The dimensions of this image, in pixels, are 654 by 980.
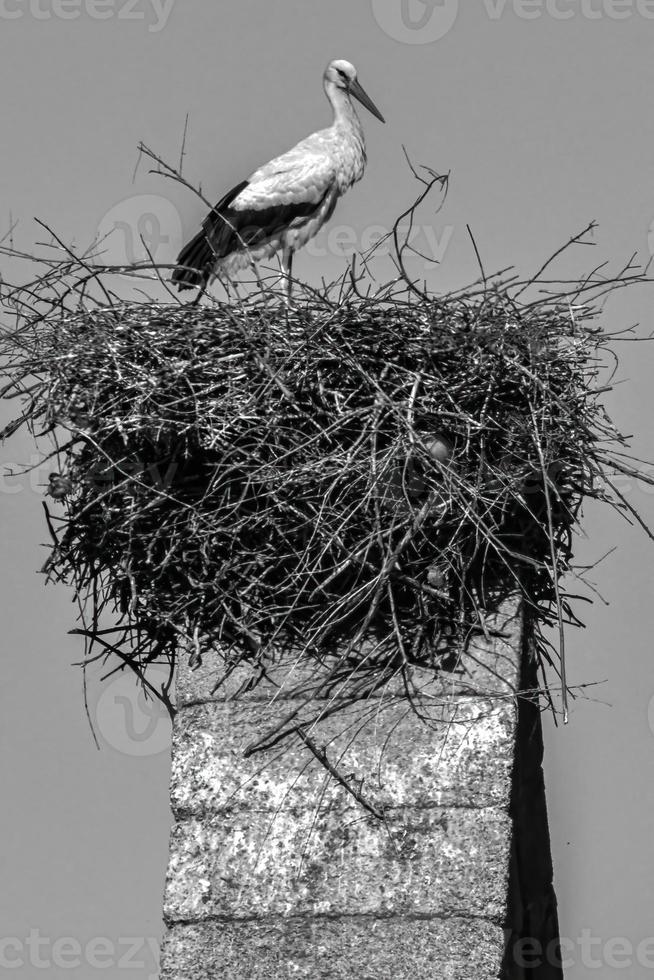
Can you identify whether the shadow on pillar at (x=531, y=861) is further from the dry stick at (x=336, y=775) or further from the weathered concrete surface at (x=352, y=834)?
the dry stick at (x=336, y=775)

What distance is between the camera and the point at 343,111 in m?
9.04

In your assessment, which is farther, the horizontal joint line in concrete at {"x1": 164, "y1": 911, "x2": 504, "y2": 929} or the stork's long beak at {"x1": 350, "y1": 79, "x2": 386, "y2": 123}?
the stork's long beak at {"x1": 350, "y1": 79, "x2": 386, "y2": 123}

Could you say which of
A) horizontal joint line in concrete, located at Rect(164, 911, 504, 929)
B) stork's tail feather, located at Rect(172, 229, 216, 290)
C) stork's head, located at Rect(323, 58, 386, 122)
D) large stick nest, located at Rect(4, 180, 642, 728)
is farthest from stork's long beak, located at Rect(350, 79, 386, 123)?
horizontal joint line in concrete, located at Rect(164, 911, 504, 929)

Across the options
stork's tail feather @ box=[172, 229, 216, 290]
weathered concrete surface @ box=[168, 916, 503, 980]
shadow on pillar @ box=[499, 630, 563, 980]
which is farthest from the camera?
stork's tail feather @ box=[172, 229, 216, 290]

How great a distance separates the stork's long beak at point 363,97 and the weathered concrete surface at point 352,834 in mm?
4690

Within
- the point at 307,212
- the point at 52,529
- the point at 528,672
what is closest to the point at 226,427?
the point at 52,529

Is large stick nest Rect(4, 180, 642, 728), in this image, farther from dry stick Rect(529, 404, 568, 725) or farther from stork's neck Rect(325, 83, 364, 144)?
stork's neck Rect(325, 83, 364, 144)

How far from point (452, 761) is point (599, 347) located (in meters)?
1.54

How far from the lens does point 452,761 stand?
4.93 metres

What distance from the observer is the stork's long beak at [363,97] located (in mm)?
9195

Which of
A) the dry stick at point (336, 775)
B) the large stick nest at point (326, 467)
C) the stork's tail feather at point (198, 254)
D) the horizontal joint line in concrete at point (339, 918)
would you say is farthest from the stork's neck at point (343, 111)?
the horizontal joint line in concrete at point (339, 918)

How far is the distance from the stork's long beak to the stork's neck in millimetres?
45

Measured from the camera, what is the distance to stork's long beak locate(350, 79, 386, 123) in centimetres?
920

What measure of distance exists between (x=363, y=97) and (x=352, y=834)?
17.6 feet
